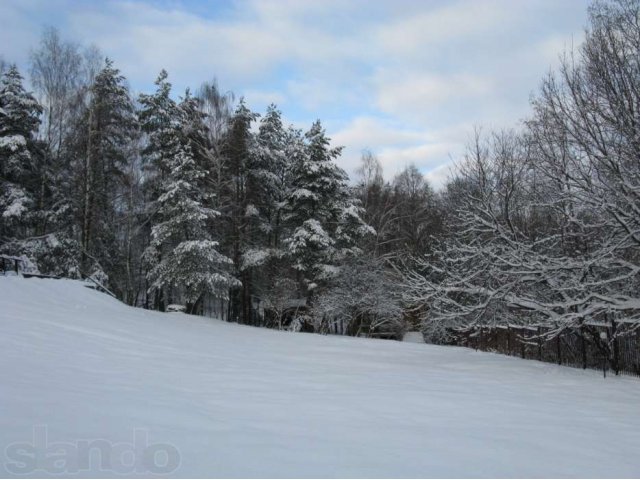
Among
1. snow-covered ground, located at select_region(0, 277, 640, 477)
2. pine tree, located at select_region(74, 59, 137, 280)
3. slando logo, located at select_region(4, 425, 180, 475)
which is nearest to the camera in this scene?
slando logo, located at select_region(4, 425, 180, 475)

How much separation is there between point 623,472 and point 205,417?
4294 mm

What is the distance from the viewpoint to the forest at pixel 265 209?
1216cm

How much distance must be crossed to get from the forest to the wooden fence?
21.8 inches

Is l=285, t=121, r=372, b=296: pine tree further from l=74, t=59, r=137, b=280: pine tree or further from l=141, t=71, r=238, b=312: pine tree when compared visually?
l=74, t=59, r=137, b=280: pine tree

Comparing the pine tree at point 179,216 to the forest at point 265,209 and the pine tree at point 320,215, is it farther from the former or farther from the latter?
the pine tree at point 320,215

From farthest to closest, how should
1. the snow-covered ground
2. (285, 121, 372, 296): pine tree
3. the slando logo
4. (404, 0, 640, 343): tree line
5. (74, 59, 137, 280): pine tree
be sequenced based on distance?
(285, 121, 372, 296): pine tree, (74, 59, 137, 280): pine tree, (404, 0, 640, 343): tree line, the snow-covered ground, the slando logo

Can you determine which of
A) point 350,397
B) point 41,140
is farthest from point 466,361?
point 41,140

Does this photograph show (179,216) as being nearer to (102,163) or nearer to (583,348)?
(102,163)

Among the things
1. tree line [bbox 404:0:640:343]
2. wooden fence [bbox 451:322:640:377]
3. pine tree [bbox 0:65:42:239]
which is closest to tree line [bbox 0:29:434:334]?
pine tree [bbox 0:65:42:239]

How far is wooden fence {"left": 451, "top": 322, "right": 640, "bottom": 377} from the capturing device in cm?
1201

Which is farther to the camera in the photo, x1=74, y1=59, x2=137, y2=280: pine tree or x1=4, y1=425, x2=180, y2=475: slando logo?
x1=74, y1=59, x2=137, y2=280: pine tree

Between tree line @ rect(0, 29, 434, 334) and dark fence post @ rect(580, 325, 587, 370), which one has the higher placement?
tree line @ rect(0, 29, 434, 334)

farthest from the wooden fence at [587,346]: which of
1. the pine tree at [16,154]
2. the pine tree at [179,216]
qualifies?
the pine tree at [16,154]

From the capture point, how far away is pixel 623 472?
4.64 meters
